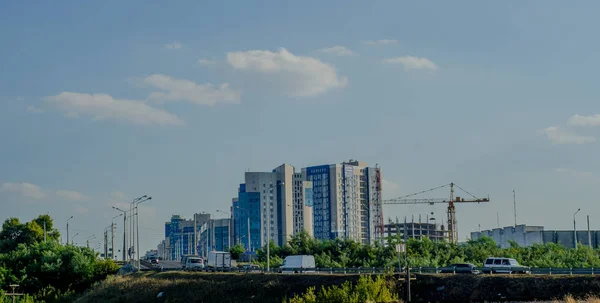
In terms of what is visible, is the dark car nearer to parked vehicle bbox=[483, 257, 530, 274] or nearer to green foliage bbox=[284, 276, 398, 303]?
parked vehicle bbox=[483, 257, 530, 274]

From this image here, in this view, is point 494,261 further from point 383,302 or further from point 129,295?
point 129,295

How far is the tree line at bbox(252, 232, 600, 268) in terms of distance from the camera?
82.7 m

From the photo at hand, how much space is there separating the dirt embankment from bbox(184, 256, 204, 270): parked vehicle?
5759 millimetres

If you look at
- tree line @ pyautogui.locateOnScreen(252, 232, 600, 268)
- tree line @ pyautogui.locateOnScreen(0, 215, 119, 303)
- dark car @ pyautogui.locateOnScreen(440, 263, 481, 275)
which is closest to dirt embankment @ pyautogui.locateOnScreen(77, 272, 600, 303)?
dark car @ pyautogui.locateOnScreen(440, 263, 481, 275)

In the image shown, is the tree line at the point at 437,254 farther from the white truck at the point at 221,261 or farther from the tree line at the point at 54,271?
the tree line at the point at 54,271

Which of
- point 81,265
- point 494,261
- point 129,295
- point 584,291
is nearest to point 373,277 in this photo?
point 494,261

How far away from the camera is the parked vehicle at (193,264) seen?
90375mm

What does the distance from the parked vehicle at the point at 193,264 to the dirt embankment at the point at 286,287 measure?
18.9 ft

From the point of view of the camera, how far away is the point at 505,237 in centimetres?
15262

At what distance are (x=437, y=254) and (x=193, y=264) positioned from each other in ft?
94.9

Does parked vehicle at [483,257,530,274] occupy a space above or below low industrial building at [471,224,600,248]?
below

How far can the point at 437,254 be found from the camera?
91.8 metres

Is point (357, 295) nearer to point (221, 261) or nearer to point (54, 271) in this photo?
point (221, 261)

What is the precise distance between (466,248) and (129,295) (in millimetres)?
40035
